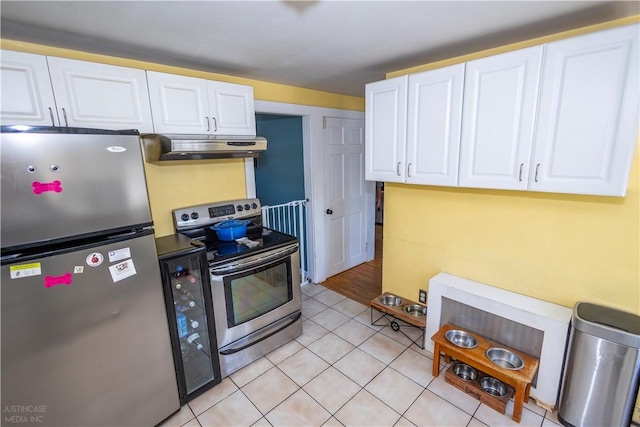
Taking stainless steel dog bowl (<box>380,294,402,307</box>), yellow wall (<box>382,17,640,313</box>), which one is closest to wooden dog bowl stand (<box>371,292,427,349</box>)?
stainless steel dog bowl (<box>380,294,402,307</box>)

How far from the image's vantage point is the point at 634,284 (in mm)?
1685

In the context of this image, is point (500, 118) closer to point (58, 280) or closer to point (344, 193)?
point (344, 193)

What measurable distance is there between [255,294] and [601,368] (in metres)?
2.19

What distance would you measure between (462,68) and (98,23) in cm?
214

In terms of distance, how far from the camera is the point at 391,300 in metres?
2.84

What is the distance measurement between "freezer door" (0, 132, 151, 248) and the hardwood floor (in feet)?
7.99

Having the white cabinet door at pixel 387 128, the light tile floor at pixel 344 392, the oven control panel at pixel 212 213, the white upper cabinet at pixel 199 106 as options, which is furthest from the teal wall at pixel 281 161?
the light tile floor at pixel 344 392

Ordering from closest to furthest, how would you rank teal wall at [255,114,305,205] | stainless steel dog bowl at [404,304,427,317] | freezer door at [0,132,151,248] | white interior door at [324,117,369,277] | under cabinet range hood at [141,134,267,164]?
freezer door at [0,132,151,248] → under cabinet range hood at [141,134,267,164] → stainless steel dog bowl at [404,304,427,317] → white interior door at [324,117,369,277] → teal wall at [255,114,305,205]

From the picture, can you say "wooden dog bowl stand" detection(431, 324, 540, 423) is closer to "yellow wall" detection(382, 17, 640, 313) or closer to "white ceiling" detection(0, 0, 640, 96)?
"yellow wall" detection(382, 17, 640, 313)

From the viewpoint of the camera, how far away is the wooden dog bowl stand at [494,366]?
176 centimetres

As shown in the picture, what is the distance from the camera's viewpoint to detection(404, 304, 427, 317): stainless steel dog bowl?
104 inches

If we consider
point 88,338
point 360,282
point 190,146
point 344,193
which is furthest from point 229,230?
point 360,282

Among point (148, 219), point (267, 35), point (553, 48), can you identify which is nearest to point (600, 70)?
point (553, 48)

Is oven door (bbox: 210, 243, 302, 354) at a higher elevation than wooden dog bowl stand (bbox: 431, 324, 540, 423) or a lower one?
higher
